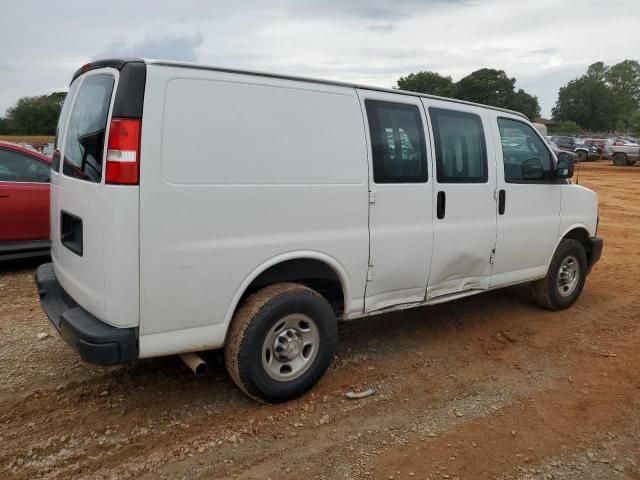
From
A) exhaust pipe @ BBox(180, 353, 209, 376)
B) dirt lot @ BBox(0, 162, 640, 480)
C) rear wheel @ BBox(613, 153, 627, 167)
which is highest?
rear wheel @ BBox(613, 153, 627, 167)

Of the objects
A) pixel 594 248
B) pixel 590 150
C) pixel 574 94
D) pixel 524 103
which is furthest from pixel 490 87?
pixel 594 248

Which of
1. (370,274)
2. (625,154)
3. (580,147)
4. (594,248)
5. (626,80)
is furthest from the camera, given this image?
(626,80)

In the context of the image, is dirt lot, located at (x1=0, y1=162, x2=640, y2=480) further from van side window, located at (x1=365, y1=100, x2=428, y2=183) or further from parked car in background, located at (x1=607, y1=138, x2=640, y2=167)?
parked car in background, located at (x1=607, y1=138, x2=640, y2=167)

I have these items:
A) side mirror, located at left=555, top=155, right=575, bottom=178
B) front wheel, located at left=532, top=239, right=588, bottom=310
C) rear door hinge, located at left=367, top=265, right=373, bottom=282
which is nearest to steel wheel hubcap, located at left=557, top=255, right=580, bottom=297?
front wheel, located at left=532, top=239, right=588, bottom=310

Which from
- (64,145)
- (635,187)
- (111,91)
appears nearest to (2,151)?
(64,145)

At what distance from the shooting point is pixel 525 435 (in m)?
3.34

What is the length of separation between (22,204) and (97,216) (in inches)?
168

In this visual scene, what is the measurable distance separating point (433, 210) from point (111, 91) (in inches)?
95.8

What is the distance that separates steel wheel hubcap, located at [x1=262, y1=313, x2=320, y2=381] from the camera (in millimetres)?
3471

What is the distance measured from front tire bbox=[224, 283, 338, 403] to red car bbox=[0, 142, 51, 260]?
436cm

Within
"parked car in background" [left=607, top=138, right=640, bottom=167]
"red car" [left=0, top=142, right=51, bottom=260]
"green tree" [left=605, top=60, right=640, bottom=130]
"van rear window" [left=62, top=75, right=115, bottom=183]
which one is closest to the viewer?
"van rear window" [left=62, top=75, right=115, bottom=183]

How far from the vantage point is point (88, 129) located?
10.4 ft

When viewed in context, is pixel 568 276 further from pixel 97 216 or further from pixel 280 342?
pixel 97 216

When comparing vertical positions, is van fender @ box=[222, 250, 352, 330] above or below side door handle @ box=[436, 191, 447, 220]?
below
